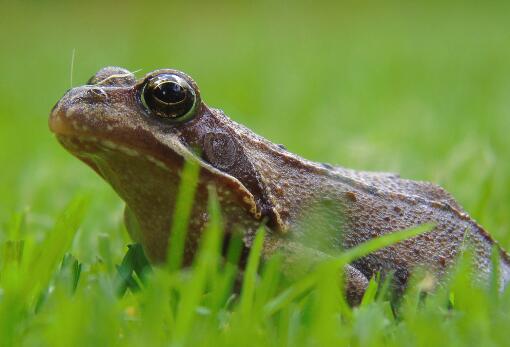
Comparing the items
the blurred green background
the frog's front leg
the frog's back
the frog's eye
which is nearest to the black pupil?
the frog's eye

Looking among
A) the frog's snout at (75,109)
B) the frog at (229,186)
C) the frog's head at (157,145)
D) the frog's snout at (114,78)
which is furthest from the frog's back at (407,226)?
the frog's snout at (75,109)

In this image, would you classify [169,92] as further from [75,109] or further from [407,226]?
[407,226]

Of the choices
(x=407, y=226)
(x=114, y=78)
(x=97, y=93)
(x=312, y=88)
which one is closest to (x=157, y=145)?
(x=97, y=93)

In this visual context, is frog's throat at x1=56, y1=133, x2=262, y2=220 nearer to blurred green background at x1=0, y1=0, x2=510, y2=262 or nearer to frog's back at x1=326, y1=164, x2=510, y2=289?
frog's back at x1=326, y1=164, x2=510, y2=289

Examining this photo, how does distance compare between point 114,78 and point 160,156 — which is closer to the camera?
point 160,156

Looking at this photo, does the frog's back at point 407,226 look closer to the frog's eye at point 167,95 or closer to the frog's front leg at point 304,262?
the frog's front leg at point 304,262

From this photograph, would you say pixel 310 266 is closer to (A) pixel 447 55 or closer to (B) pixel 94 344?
(B) pixel 94 344
